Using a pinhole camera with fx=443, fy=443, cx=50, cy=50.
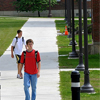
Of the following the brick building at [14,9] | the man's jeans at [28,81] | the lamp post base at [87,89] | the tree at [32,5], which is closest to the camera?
the man's jeans at [28,81]

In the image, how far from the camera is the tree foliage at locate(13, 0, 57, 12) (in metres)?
64.5

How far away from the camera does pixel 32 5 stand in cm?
6531

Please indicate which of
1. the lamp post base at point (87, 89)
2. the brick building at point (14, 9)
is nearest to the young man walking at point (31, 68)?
the lamp post base at point (87, 89)

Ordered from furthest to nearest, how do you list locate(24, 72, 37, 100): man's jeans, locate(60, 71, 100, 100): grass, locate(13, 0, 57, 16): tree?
locate(13, 0, 57, 16): tree → locate(60, 71, 100, 100): grass → locate(24, 72, 37, 100): man's jeans

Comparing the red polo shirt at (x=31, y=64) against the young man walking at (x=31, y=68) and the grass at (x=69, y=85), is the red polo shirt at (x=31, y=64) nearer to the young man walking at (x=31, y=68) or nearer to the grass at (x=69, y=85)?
the young man walking at (x=31, y=68)

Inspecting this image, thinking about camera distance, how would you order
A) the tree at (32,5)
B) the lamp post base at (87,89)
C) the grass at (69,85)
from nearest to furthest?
the grass at (69,85) < the lamp post base at (87,89) < the tree at (32,5)

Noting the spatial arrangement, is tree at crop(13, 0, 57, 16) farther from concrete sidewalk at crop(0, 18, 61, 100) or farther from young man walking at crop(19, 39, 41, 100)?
young man walking at crop(19, 39, 41, 100)

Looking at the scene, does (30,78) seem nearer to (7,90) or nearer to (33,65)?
(33,65)

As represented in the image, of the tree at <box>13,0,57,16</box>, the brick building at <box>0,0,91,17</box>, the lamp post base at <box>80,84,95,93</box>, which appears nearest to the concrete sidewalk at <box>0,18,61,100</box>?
the lamp post base at <box>80,84,95,93</box>

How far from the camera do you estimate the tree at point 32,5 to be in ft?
211

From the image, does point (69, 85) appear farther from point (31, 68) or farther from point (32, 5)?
Result: point (32, 5)

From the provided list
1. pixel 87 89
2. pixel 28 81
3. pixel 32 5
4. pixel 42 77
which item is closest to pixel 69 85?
pixel 87 89

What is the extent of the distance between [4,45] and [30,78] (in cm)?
1860

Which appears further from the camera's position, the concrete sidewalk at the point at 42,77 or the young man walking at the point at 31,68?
the concrete sidewalk at the point at 42,77
